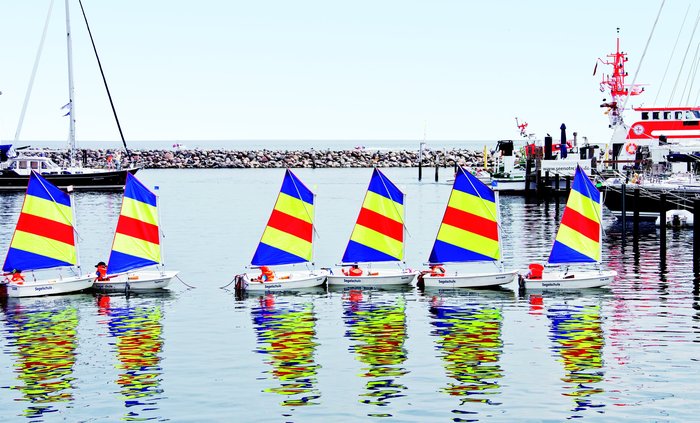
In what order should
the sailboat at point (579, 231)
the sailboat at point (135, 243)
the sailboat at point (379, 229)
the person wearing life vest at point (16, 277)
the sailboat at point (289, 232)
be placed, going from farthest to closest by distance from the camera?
the sailboat at point (379, 229) < the sailboat at point (579, 231) < the sailboat at point (289, 232) < the sailboat at point (135, 243) < the person wearing life vest at point (16, 277)

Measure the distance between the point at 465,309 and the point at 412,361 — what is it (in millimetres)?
8983

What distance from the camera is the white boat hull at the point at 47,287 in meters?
41.9

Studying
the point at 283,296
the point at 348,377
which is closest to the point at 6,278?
the point at 283,296

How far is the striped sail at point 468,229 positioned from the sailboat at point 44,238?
14.8 meters

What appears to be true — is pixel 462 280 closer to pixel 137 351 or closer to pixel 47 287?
pixel 137 351

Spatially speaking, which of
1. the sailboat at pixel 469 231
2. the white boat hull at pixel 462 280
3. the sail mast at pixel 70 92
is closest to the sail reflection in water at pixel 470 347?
the white boat hull at pixel 462 280

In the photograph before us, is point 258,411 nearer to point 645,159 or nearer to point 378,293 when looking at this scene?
point 378,293

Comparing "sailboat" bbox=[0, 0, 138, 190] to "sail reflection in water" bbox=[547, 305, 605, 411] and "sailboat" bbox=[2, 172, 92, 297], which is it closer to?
"sailboat" bbox=[2, 172, 92, 297]

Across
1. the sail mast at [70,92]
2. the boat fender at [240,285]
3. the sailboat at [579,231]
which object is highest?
the sail mast at [70,92]

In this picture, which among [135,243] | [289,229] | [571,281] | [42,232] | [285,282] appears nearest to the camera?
[285,282]

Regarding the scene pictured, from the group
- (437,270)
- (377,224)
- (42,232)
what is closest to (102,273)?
(42,232)

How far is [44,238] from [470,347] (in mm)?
19894

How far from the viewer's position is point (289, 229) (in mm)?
44375

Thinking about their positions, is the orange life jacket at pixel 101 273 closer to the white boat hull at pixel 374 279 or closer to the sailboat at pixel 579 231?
the white boat hull at pixel 374 279
